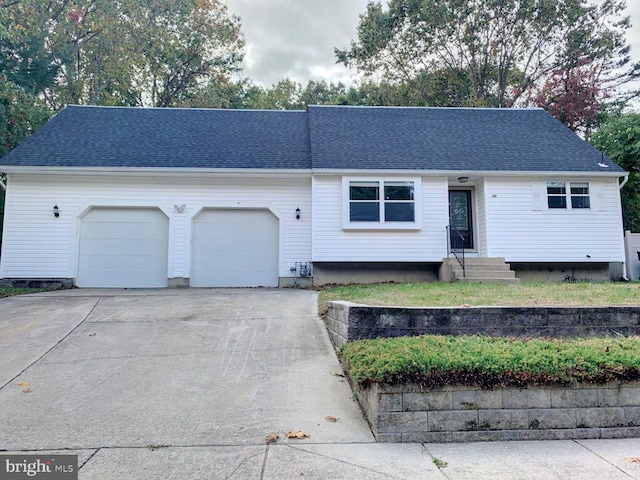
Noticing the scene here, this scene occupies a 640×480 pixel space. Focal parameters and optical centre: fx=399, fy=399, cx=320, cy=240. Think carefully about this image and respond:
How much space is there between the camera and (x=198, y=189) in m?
11.3

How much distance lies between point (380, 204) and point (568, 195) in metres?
5.41

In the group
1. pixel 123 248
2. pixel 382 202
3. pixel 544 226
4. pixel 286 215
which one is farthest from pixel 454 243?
pixel 123 248

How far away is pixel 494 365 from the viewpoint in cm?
329

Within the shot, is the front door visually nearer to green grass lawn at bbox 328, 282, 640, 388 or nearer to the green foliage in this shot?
green grass lawn at bbox 328, 282, 640, 388

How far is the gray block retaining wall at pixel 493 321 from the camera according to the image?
14.8 feet

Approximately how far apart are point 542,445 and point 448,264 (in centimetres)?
802

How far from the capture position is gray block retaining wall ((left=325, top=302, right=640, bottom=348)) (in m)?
4.50

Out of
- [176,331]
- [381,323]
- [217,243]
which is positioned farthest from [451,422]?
[217,243]

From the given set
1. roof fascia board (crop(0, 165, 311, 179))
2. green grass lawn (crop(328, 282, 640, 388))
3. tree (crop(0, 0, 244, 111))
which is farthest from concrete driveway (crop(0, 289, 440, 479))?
tree (crop(0, 0, 244, 111))

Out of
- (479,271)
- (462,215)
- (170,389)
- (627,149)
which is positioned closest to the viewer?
(170,389)

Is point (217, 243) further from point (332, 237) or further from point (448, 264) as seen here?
point (448, 264)

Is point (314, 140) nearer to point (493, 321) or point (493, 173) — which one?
point (493, 173)

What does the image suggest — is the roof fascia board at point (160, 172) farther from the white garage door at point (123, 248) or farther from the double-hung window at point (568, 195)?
the double-hung window at point (568, 195)

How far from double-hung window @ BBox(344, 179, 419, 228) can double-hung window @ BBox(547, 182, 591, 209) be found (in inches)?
155
